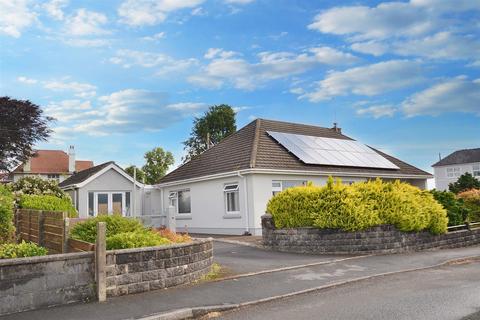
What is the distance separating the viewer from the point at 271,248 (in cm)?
1611

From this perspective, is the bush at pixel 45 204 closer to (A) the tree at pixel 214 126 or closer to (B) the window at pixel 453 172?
(A) the tree at pixel 214 126

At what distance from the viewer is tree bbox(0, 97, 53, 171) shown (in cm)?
2892

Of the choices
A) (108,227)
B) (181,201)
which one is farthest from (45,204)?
(181,201)

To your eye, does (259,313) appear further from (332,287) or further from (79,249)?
(79,249)

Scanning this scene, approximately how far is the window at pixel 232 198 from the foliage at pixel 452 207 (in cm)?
861

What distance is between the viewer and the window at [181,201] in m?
25.6

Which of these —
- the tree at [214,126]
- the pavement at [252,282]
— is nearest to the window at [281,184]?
the pavement at [252,282]

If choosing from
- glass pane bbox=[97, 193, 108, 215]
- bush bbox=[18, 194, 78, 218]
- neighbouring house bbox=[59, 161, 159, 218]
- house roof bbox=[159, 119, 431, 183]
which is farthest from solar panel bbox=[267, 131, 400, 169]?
bush bbox=[18, 194, 78, 218]

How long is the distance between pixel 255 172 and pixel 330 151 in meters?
7.27

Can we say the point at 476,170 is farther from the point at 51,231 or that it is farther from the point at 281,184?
the point at 51,231

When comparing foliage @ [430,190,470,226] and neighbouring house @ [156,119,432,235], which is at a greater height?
neighbouring house @ [156,119,432,235]

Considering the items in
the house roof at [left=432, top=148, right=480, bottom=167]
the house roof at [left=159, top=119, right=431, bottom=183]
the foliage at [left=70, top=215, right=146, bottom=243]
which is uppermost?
the house roof at [left=432, top=148, right=480, bottom=167]

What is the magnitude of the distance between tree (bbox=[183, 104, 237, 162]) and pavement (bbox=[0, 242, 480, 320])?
40.0 meters

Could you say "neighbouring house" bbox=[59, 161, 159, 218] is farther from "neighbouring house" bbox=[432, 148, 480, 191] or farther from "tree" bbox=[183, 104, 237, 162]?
"neighbouring house" bbox=[432, 148, 480, 191]
